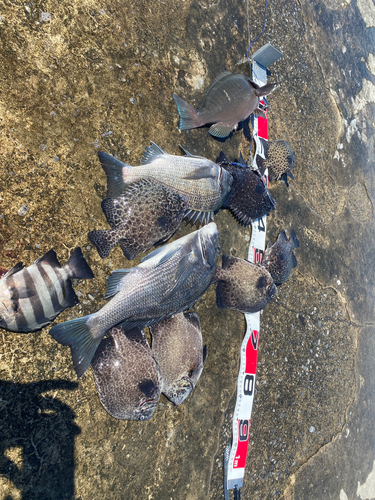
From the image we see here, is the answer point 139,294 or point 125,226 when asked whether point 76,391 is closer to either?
point 139,294

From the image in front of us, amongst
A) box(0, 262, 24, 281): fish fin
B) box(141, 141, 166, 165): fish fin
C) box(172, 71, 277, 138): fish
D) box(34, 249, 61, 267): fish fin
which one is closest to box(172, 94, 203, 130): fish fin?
box(172, 71, 277, 138): fish

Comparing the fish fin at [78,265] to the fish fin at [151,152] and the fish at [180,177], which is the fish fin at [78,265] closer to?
the fish at [180,177]

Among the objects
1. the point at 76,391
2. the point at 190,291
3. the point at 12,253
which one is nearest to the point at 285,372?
the point at 190,291

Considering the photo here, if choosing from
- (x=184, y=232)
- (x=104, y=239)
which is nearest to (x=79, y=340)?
(x=104, y=239)

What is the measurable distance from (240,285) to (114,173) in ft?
4.90

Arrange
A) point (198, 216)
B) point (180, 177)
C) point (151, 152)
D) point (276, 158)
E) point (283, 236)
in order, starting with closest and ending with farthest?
point (180, 177) → point (151, 152) → point (198, 216) → point (276, 158) → point (283, 236)

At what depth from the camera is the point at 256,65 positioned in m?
3.88

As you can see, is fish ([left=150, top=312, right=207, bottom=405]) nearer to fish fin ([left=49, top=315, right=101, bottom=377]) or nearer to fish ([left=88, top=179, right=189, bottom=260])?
fish fin ([left=49, top=315, right=101, bottom=377])

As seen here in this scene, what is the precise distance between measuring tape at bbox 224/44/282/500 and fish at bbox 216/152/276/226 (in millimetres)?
497

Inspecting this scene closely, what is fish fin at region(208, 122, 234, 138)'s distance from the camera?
3.06m

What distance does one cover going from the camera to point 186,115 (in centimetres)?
284

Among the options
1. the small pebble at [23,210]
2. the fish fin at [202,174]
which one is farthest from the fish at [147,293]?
the small pebble at [23,210]

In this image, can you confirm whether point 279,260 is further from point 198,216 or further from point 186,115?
point 186,115

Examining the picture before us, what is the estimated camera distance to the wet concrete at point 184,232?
225cm
